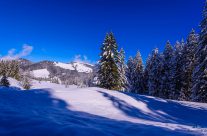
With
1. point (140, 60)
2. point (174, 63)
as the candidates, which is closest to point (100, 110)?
point (174, 63)

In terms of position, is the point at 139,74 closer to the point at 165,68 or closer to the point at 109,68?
the point at 165,68

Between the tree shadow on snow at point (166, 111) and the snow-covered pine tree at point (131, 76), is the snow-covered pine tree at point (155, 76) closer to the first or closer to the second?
the snow-covered pine tree at point (131, 76)

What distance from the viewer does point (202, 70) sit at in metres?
32.0

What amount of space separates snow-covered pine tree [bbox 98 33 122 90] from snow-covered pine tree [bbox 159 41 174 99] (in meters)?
10.1

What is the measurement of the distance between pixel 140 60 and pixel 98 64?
21230 millimetres

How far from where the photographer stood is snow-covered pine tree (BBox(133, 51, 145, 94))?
203 ft

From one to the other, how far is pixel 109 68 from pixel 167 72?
13.0 m

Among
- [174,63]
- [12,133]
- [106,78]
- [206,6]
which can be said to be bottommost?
[12,133]

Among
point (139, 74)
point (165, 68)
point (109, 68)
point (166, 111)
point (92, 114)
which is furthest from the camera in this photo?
point (139, 74)

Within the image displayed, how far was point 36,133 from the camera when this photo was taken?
6.64 meters

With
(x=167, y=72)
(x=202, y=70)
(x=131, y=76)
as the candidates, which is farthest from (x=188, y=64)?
(x=131, y=76)

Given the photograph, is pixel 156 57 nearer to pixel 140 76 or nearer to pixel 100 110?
pixel 140 76

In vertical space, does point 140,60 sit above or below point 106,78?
above

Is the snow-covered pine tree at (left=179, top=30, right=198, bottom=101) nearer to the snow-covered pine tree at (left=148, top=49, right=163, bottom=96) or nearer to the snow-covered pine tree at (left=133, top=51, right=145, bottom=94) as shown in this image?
the snow-covered pine tree at (left=148, top=49, right=163, bottom=96)
